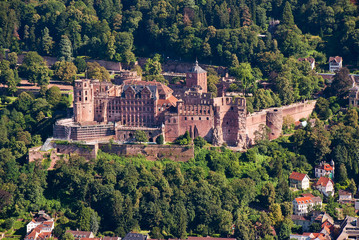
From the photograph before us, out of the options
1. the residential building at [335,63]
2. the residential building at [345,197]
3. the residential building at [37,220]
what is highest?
the residential building at [335,63]

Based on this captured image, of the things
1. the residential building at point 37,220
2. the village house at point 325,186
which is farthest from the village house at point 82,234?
the village house at point 325,186

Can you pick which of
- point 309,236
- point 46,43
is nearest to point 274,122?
point 309,236

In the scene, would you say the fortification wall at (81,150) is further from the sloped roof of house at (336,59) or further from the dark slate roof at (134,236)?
the sloped roof of house at (336,59)

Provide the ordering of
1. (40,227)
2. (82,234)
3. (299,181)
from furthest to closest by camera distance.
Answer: (299,181)
(40,227)
(82,234)

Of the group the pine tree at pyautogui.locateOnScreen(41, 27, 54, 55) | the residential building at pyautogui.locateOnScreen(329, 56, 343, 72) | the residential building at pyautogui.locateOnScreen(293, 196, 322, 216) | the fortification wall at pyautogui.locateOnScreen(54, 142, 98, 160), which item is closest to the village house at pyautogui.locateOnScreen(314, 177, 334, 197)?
the residential building at pyautogui.locateOnScreen(293, 196, 322, 216)

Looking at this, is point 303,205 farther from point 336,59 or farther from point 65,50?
point 65,50


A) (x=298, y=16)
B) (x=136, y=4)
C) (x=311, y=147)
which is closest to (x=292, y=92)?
(x=311, y=147)
